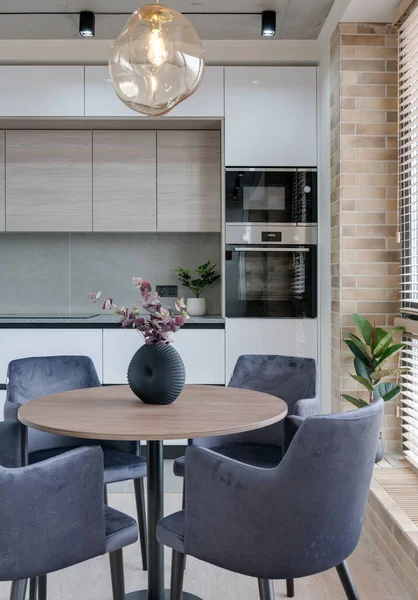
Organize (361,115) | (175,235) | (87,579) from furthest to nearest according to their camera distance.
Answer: (175,235) → (361,115) → (87,579)

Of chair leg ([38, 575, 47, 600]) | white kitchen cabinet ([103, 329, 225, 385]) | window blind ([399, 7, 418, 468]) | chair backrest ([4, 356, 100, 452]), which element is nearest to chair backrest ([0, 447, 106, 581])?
chair leg ([38, 575, 47, 600])

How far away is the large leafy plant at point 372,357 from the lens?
116 inches

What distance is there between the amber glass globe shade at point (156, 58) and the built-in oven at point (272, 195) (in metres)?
1.79

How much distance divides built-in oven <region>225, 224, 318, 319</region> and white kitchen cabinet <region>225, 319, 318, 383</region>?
5 centimetres

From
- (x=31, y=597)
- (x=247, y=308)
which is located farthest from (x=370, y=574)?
(x=247, y=308)

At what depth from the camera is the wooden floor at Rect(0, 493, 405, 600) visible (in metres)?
2.15

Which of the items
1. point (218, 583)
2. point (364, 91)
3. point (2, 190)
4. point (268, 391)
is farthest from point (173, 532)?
point (2, 190)

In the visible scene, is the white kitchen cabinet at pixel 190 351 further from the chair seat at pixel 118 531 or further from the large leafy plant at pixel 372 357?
the chair seat at pixel 118 531

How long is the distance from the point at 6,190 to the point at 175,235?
127cm

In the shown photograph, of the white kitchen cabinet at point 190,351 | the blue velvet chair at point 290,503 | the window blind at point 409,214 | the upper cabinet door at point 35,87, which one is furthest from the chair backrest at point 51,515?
the upper cabinet door at point 35,87

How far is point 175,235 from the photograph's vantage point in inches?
175

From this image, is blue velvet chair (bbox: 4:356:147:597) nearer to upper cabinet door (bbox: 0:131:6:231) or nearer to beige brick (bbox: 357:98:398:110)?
upper cabinet door (bbox: 0:131:6:231)

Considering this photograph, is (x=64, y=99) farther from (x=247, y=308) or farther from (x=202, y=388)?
(x=202, y=388)

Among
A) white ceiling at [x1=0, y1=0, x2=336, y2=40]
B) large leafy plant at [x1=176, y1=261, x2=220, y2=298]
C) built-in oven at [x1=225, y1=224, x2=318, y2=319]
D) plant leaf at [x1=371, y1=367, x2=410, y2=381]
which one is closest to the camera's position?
plant leaf at [x1=371, y1=367, x2=410, y2=381]
